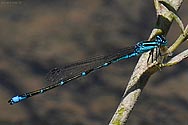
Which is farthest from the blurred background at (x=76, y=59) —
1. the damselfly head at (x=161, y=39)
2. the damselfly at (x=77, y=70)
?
the damselfly head at (x=161, y=39)

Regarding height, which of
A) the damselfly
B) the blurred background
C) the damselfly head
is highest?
the blurred background

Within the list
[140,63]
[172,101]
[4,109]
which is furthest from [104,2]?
[140,63]

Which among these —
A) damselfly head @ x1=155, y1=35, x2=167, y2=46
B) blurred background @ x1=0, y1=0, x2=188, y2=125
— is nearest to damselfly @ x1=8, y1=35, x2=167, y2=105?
damselfly head @ x1=155, y1=35, x2=167, y2=46

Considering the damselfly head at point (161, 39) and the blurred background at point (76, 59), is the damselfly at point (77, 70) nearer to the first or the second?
the damselfly head at point (161, 39)

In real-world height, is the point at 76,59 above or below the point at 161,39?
above

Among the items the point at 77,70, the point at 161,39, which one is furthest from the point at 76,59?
the point at 161,39

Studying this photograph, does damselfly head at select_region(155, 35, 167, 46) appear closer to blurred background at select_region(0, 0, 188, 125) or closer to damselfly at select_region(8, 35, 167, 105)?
damselfly at select_region(8, 35, 167, 105)

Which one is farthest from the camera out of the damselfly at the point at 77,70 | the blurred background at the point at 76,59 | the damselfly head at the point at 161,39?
the blurred background at the point at 76,59

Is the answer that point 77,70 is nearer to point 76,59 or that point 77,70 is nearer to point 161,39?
point 161,39
